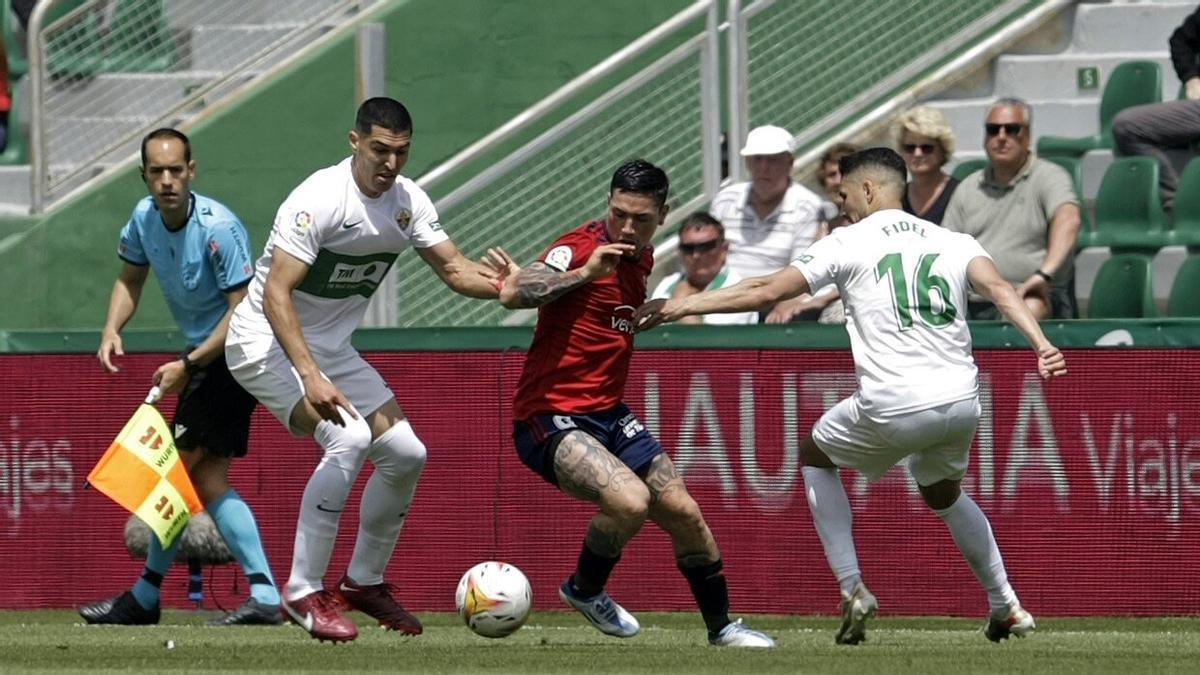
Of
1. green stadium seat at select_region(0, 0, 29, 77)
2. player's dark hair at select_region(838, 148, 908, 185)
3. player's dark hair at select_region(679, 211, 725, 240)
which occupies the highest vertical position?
green stadium seat at select_region(0, 0, 29, 77)

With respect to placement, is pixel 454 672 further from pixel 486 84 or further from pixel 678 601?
pixel 486 84

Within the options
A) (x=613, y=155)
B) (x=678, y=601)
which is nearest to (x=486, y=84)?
(x=613, y=155)

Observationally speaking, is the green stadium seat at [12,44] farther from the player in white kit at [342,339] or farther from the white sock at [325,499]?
the white sock at [325,499]

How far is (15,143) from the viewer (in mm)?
16219

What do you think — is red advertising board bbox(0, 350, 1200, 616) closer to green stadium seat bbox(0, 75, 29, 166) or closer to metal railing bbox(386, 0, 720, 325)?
metal railing bbox(386, 0, 720, 325)

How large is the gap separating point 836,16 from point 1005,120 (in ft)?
7.84

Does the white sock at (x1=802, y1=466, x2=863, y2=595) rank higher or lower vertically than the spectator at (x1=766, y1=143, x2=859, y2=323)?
lower

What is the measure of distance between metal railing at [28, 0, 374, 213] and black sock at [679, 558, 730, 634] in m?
6.63

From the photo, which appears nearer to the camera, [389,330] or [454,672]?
[454,672]

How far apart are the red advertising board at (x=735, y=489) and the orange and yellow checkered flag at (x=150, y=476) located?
1.39 m

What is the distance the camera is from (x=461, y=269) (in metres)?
9.59

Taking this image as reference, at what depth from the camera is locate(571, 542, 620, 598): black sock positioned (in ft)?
30.6

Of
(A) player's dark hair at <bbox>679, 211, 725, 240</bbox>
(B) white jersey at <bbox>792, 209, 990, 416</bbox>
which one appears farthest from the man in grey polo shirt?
(B) white jersey at <bbox>792, 209, 990, 416</bbox>

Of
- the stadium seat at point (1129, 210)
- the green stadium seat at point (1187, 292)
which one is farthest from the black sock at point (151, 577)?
the stadium seat at point (1129, 210)
